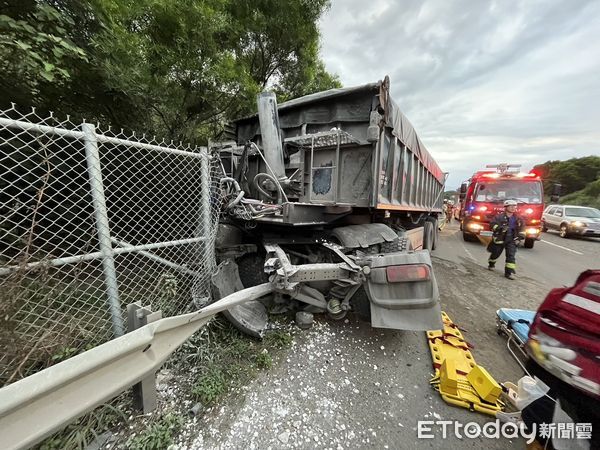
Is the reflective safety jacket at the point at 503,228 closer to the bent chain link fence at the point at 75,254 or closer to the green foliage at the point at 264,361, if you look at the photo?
the green foliage at the point at 264,361

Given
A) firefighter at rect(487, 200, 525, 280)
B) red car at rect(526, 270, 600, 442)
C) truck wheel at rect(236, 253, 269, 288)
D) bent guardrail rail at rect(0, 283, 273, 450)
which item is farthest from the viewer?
firefighter at rect(487, 200, 525, 280)

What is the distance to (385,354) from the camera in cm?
240

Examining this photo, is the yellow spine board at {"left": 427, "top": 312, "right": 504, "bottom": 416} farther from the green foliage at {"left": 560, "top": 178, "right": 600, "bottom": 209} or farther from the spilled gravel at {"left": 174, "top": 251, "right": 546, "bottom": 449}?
the green foliage at {"left": 560, "top": 178, "right": 600, "bottom": 209}

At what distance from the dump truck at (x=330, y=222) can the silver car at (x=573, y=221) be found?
1312cm

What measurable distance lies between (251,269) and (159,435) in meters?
1.88

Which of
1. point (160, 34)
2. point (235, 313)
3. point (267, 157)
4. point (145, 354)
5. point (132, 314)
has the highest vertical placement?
point (160, 34)

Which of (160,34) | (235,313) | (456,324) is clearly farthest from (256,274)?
(160,34)

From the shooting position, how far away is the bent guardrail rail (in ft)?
2.59

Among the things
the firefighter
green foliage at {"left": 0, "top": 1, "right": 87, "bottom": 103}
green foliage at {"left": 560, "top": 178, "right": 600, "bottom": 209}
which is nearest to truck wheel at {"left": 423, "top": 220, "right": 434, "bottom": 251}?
the firefighter

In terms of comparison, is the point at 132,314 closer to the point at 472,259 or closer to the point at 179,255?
the point at 179,255

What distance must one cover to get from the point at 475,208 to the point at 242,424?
10.3 metres

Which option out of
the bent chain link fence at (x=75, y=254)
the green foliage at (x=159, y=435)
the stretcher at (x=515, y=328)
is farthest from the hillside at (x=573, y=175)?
the green foliage at (x=159, y=435)

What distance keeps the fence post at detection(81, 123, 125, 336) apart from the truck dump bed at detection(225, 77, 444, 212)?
78.9 inches

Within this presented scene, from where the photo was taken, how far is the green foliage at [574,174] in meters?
29.6
